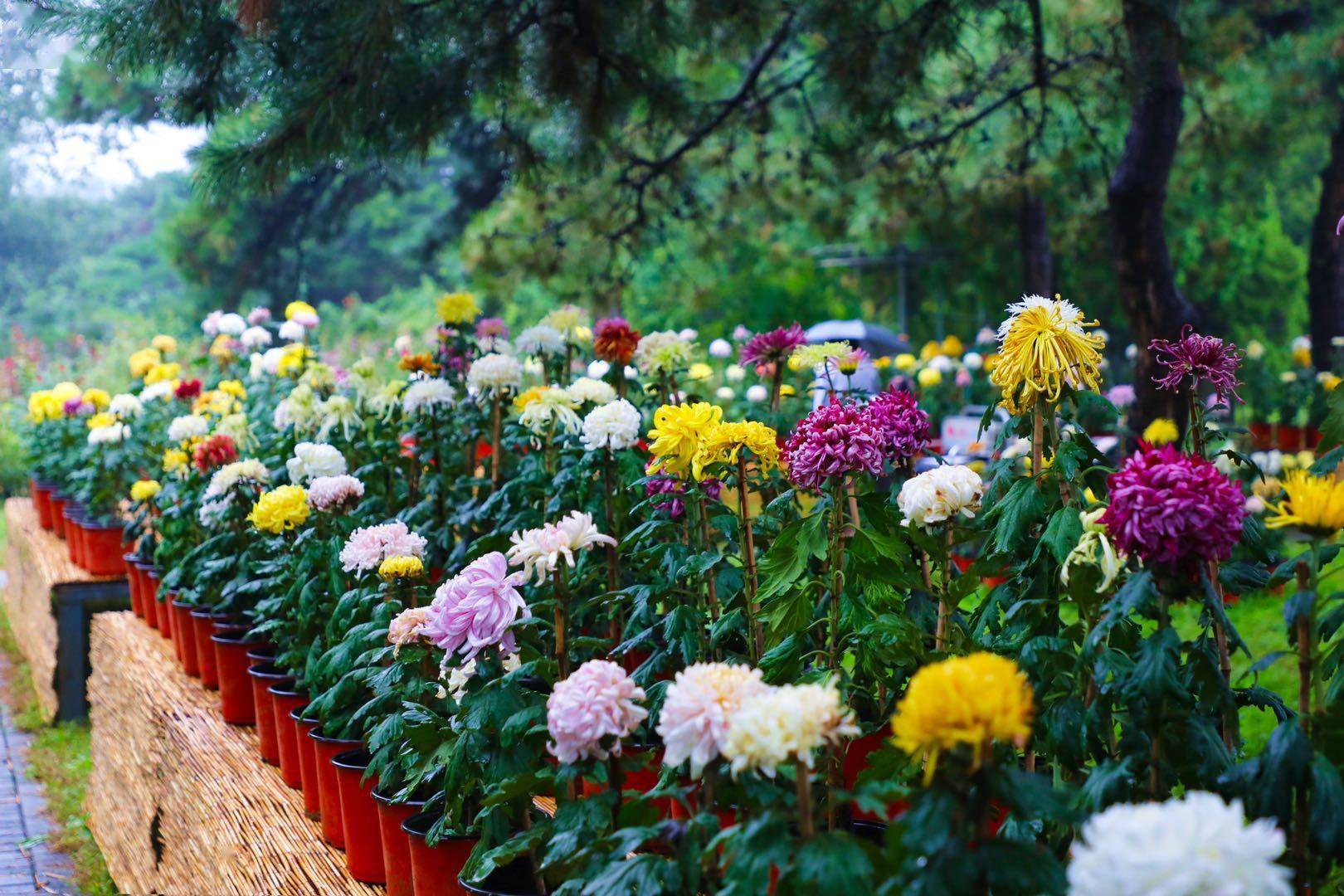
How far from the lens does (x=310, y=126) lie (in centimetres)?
267

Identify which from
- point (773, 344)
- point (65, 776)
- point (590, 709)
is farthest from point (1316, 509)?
point (65, 776)

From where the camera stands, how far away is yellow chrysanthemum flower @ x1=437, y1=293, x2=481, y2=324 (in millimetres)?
2971

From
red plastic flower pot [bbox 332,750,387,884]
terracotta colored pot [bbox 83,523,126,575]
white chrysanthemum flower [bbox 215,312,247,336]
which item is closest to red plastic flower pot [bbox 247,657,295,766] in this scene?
red plastic flower pot [bbox 332,750,387,884]

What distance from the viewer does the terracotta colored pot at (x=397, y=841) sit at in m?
1.67

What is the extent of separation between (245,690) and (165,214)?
1562 centimetres

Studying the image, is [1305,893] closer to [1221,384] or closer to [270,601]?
[1221,384]

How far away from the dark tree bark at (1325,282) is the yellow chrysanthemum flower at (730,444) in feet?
23.2

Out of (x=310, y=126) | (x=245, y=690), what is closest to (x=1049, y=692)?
(x=245, y=690)

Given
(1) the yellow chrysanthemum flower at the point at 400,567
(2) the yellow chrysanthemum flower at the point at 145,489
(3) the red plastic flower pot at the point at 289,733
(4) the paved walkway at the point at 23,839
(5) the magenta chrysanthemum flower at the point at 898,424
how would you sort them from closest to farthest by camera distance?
1. (5) the magenta chrysanthemum flower at the point at 898,424
2. (1) the yellow chrysanthemum flower at the point at 400,567
3. (3) the red plastic flower pot at the point at 289,733
4. (4) the paved walkway at the point at 23,839
5. (2) the yellow chrysanthemum flower at the point at 145,489

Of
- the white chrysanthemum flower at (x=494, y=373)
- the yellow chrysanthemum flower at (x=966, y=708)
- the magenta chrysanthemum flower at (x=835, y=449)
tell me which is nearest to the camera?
the yellow chrysanthemum flower at (x=966, y=708)

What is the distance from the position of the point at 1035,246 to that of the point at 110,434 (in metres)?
6.19

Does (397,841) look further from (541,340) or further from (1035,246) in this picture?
(1035,246)

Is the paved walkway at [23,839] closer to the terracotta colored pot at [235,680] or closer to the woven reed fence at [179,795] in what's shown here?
the woven reed fence at [179,795]

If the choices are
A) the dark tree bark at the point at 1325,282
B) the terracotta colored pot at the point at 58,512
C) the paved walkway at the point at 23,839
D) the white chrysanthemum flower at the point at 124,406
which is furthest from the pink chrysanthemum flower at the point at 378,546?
the dark tree bark at the point at 1325,282
